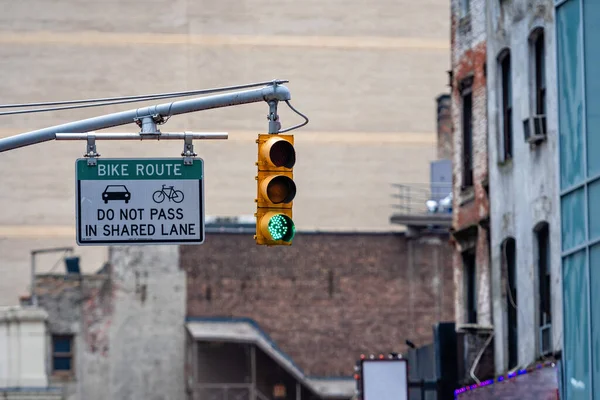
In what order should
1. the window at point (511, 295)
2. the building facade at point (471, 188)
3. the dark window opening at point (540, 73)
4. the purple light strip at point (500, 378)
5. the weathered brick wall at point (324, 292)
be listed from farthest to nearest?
1. the weathered brick wall at point (324, 292)
2. the building facade at point (471, 188)
3. the window at point (511, 295)
4. the dark window opening at point (540, 73)
5. the purple light strip at point (500, 378)

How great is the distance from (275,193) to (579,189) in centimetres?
781

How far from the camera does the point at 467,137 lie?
39.0 meters

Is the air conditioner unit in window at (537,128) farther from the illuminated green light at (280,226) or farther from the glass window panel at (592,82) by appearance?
the illuminated green light at (280,226)

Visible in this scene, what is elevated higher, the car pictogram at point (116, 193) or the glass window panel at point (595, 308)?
the car pictogram at point (116, 193)

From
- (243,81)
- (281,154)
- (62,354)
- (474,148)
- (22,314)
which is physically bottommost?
(62,354)

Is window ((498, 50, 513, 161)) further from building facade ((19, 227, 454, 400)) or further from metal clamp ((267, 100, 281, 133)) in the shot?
building facade ((19, 227, 454, 400))

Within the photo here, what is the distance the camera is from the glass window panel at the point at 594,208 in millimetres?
23875

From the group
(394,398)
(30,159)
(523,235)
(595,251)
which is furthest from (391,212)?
(595,251)

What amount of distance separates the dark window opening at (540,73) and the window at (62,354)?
29.8 metres

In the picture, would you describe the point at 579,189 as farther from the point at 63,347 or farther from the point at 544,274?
the point at 63,347

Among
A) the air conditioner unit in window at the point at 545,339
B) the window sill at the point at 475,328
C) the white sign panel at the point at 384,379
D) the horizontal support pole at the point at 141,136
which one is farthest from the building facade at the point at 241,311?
the horizontal support pole at the point at 141,136

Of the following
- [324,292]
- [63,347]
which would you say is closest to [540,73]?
[324,292]

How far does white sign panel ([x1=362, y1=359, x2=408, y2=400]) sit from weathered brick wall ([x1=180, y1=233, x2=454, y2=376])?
2094 cm

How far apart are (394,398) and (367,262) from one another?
2223cm
